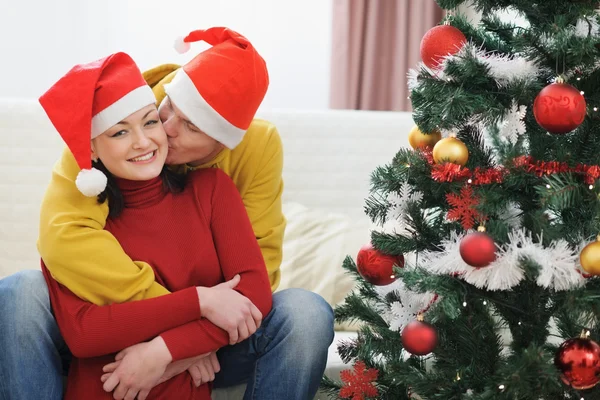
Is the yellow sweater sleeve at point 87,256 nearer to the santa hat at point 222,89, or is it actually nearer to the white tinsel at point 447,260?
the santa hat at point 222,89

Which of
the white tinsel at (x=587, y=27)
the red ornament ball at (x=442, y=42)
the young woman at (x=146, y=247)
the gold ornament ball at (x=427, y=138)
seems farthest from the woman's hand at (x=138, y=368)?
the white tinsel at (x=587, y=27)

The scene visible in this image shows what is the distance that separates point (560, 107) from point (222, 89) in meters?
0.69

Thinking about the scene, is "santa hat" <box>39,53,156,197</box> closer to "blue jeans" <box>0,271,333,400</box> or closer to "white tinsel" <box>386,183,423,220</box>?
"blue jeans" <box>0,271,333,400</box>

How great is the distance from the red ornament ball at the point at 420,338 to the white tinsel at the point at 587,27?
0.54m

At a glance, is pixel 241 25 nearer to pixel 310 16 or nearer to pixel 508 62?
pixel 310 16

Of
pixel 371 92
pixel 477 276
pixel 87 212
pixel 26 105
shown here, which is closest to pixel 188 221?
pixel 87 212

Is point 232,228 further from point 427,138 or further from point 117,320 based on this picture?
point 427,138

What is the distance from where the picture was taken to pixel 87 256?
1396 millimetres

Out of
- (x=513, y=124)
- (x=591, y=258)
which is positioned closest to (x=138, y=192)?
(x=513, y=124)

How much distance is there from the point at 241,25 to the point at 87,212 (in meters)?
1.66

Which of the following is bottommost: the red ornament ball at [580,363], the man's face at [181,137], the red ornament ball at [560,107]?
the red ornament ball at [580,363]

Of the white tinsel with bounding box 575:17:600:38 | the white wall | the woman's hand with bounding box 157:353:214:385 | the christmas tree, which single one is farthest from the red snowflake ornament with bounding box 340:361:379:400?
the white wall

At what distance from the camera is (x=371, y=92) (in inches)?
113

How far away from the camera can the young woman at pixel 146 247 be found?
1387 mm
